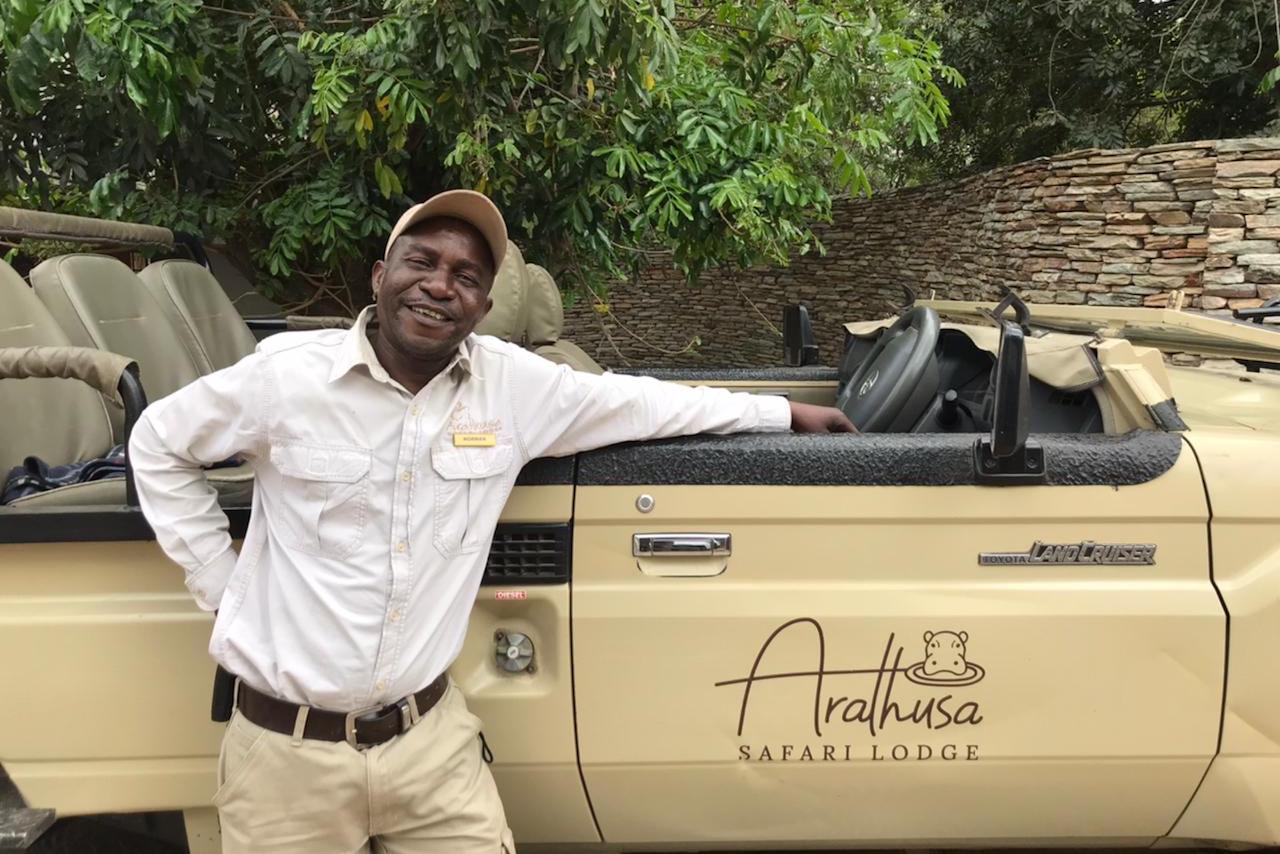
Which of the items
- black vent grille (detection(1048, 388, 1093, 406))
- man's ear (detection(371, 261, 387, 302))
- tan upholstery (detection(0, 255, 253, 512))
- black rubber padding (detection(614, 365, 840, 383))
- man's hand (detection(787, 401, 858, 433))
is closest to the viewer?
man's ear (detection(371, 261, 387, 302))

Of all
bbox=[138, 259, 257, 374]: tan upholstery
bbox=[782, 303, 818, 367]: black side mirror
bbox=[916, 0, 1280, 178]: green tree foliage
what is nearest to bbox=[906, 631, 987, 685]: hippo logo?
bbox=[782, 303, 818, 367]: black side mirror

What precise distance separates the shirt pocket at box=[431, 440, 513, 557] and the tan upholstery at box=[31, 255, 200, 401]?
1955 millimetres

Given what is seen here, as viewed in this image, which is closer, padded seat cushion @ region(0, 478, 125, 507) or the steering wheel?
padded seat cushion @ region(0, 478, 125, 507)

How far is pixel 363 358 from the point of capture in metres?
1.71

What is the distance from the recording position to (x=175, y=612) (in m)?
1.92

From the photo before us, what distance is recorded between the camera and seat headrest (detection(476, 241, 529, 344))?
8.43ft

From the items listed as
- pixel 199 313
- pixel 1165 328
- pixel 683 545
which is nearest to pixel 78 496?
pixel 683 545

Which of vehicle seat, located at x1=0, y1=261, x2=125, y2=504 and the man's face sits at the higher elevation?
the man's face

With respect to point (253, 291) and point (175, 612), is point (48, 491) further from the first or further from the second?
point (253, 291)

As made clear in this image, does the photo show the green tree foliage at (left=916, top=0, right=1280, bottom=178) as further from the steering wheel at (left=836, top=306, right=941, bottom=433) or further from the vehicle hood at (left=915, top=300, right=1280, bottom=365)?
the steering wheel at (left=836, top=306, right=941, bottom=433)

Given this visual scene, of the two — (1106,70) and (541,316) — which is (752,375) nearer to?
(541,316)

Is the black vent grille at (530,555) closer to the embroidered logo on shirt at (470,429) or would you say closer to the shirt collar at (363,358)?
the embroidered logo on shirt at (470,429)

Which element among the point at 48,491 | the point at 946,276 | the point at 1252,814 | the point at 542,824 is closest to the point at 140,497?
the point at 48,491

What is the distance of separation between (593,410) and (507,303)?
846 mm
